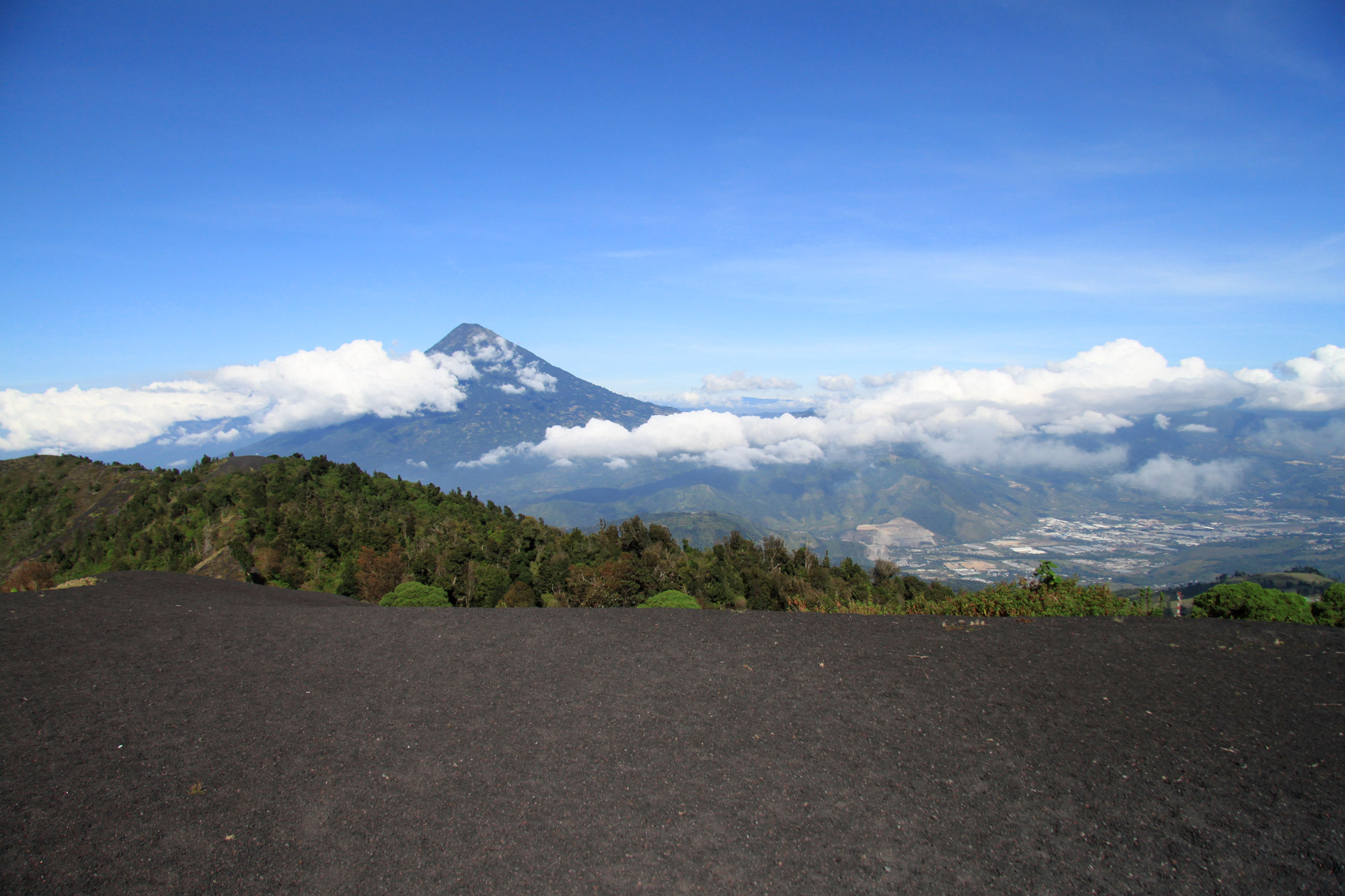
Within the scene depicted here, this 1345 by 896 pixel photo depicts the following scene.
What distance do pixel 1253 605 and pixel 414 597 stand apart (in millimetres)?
21180

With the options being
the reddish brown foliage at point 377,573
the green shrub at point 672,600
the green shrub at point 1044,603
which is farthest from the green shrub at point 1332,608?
the reddish brown foliage at point 377,573

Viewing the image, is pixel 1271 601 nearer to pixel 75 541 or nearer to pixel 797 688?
pixel 797 688

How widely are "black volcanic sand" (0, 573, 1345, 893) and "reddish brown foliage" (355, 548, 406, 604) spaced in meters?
24.3

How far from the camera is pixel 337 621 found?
11.6m

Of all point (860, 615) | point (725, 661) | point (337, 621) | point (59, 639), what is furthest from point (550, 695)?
point (59, 639)

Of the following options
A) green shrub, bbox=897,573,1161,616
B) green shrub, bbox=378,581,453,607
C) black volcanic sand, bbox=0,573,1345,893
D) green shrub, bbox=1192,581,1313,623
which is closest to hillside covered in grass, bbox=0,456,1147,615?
green shrub, bbox=897,573,1161,616

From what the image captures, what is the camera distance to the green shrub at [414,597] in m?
19.1

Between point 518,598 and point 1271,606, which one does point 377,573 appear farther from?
point 1271,606

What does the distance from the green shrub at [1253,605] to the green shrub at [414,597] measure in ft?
64.5

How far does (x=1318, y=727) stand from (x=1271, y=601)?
19.3ft

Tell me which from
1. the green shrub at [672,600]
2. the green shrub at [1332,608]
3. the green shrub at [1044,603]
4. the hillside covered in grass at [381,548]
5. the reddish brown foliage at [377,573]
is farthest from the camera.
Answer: the reddish brown foliage at [377,573]

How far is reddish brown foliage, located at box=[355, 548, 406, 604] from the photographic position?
34.4 metres

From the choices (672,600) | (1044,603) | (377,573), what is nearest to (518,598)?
(377,573)

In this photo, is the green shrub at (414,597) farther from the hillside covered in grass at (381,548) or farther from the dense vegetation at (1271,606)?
the dense vegetation at (1271,606)
